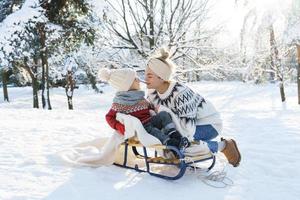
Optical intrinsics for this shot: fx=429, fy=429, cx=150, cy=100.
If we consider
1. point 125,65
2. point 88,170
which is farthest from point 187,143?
point 125,65

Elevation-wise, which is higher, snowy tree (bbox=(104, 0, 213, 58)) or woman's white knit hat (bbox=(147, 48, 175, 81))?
snowy tree (bbox=(104, 0, 213, 58))

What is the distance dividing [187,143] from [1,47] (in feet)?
42.3

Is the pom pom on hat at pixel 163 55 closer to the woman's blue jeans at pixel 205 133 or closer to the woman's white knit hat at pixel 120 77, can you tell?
the woman's white knit hat at pixel 120 77

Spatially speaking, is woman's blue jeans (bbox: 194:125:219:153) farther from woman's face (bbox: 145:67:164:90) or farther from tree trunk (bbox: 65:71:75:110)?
tree trunk (bbox: 65:71:75:110)

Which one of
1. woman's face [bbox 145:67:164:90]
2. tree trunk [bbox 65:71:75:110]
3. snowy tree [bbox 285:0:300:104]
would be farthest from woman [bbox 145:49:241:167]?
tree trunk [bbox 65:71:75:110]

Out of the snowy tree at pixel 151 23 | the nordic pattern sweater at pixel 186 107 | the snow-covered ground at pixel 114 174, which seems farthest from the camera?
the snowy tree at pixel 151 23

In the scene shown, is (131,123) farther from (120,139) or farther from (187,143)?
(187,143)

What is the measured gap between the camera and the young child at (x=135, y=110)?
179 inches

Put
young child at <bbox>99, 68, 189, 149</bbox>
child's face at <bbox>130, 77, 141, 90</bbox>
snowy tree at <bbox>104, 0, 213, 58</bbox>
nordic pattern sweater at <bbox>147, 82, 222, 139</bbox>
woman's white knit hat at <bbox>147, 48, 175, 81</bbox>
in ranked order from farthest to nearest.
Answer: snowy tree at <bbox>104, 0, 213, 58</bbox> → child's face at <bbox>130, 77, 141, 90</bbox> → woman's white knit hat at <bbox>147, 48, 175, 81</bbox> → nordic pattern sweater at <bbox>147, 82, 222, 139</bbox> → young child at <bbox>99, 68, 189, 149</bbox>

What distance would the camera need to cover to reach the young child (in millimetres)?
4551

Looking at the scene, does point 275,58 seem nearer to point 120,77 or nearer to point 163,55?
point 163,55

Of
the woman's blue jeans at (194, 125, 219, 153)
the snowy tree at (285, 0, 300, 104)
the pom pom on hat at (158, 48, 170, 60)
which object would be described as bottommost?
the woman's blue jeans at (194, 125, 219, 153)

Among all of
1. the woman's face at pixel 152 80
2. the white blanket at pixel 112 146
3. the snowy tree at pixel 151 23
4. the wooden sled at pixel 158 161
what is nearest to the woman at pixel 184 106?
the woman's face at pixel 152 80

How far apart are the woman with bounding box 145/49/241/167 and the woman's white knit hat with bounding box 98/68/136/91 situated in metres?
0.21
